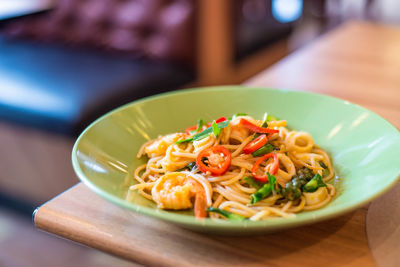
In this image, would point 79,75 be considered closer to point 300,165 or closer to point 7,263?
point 7,263

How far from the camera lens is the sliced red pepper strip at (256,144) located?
94 centimetres

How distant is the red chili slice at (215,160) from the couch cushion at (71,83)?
135 centimetres

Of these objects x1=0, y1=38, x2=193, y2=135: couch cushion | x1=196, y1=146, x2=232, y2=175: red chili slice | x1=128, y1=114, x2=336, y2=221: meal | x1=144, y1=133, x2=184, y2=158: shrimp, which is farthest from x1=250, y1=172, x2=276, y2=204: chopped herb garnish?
x1=0, y1=38, x2=193, y2=135: couch cushion

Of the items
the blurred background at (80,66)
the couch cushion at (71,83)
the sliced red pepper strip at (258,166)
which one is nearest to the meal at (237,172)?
the sliced red pepper strip at (258,166)

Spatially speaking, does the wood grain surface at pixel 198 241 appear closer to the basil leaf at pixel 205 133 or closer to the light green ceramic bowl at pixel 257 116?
the light green ceramic bowl at pixel 257 116

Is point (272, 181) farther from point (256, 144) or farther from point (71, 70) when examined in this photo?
point (71, 70)

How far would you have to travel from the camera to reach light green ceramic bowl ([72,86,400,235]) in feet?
2.33

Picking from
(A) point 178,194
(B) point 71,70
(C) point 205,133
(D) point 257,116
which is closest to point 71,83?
(B) point 71,70

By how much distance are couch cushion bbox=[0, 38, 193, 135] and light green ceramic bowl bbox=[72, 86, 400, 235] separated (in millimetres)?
1093

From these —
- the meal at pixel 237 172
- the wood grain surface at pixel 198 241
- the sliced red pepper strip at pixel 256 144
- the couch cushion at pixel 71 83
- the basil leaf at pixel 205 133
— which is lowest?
the couch cushion at pixel 71 83

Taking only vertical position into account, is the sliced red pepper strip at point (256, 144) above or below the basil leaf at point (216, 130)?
below

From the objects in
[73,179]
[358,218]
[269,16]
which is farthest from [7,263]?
[269,16]

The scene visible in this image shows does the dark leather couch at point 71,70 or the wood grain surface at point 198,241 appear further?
the dark leather couch at point 71,70

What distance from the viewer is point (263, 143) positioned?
0.95 metres
